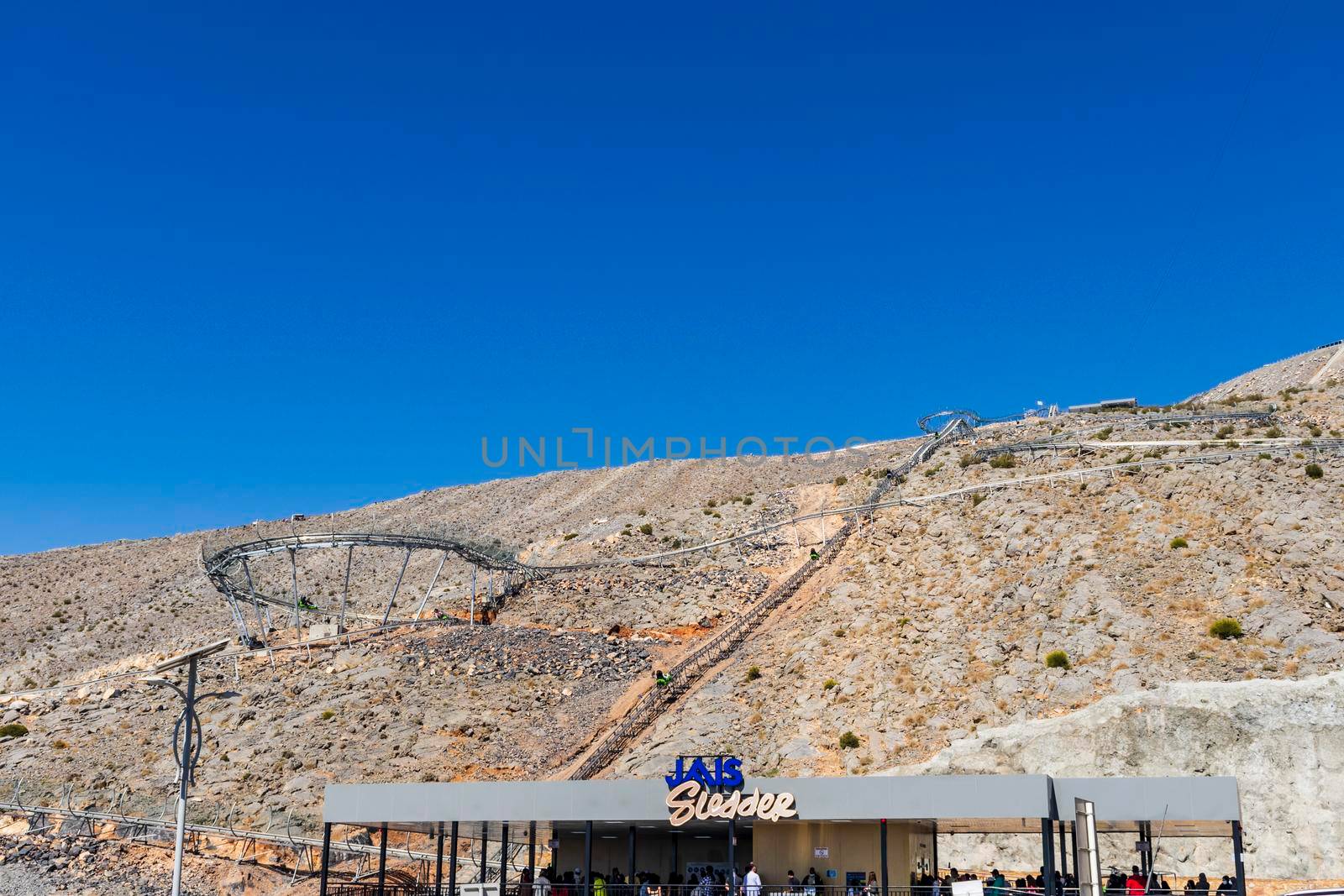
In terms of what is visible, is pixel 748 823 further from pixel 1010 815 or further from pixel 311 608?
pixel 311 608

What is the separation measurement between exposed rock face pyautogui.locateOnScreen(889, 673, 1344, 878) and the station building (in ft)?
24.8

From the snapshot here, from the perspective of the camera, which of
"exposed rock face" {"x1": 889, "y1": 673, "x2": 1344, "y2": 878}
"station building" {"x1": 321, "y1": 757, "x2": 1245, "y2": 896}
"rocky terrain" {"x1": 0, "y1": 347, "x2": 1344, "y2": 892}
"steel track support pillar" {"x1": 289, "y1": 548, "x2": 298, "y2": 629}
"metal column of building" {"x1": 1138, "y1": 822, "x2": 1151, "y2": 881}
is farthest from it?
"steel track support pillar" {"x1": 289, "y1": 548, "x2": 298, "y2": 629}

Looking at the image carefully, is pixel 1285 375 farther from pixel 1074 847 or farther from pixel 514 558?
pixel 1074 847

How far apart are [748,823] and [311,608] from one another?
54709 mm

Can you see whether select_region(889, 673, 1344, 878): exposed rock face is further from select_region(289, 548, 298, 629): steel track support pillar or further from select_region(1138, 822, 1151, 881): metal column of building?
select_region(289, 548, 298, 629): steel track support pillar

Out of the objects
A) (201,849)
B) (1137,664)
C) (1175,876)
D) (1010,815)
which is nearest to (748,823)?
(1010,815)

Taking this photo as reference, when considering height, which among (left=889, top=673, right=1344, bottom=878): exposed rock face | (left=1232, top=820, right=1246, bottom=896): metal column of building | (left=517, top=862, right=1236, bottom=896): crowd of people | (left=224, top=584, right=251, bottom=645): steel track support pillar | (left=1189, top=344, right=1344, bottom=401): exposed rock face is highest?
(left=1189, top=344, right=1344, bottom=401): exposed rock face

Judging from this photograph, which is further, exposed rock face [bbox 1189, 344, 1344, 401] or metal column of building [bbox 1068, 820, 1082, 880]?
exposed rock face [bbox 1189, 344, 1344, 401]

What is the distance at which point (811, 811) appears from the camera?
97.3 ft

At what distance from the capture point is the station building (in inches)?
Result: 1128

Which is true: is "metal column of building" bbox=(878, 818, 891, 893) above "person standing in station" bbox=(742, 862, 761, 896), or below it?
above

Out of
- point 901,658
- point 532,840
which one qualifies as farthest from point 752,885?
point 901,658

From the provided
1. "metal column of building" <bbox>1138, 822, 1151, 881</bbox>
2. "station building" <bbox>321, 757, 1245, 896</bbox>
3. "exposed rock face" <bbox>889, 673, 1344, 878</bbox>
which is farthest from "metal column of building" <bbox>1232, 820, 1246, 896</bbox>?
"exposed rock face" <bbox>889, 673, 1344, 878</bbox>

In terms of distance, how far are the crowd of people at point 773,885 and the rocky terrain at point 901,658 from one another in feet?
37.7
